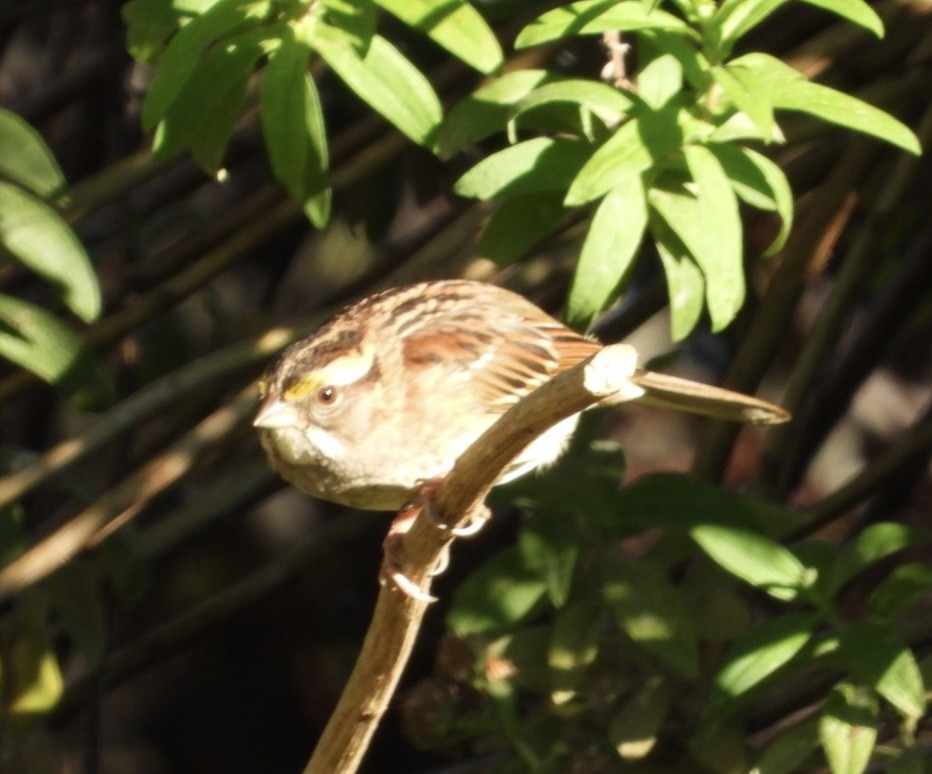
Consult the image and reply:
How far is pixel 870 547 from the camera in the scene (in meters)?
2.75

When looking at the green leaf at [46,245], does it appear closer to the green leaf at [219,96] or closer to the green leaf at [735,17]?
the green leaf at [219,96]

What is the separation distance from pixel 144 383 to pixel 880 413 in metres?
2.44

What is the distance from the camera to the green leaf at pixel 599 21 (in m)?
2.31

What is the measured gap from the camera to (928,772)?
109 inches

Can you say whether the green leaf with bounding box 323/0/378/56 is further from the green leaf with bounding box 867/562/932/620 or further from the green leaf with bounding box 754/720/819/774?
the green leaf with bounding box 754/720/819/774

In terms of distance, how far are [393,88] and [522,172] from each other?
277mm

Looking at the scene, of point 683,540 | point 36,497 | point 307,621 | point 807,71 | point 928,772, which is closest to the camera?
point 928,772

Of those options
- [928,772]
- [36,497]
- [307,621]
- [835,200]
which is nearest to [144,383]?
[36,497]

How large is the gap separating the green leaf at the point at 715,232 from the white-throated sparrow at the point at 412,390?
25.0 inches

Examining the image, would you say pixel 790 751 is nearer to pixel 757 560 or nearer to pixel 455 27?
pixel 757 560

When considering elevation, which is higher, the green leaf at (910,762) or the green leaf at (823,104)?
the green leaf at (823,104)

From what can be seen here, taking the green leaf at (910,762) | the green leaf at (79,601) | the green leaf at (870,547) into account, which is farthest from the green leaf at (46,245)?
the green leaf at (910,762)

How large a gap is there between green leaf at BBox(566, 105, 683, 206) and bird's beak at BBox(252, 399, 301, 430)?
0.81m

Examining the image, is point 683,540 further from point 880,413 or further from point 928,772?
point 880,413
